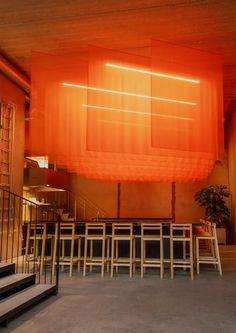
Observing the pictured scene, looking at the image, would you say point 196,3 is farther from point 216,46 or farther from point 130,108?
point 130,108

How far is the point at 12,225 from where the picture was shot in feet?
24.8

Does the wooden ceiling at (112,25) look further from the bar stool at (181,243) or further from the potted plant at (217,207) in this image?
the potted plant at (217,207)

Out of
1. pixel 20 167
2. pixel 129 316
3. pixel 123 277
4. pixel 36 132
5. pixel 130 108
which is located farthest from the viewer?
pixel 20 167

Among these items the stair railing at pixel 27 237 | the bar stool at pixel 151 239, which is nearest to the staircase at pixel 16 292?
the stair railing at pixel 27 237

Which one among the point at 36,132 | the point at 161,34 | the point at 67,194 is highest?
the point at 161,34

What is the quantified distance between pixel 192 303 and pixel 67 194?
34.1ft

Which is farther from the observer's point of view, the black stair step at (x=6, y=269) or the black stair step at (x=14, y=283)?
the black stair step at (x=6, y=269)

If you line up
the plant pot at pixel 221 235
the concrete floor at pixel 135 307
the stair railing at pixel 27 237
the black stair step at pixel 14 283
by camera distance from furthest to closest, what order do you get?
1. the plant pot at pixel 221 235
2. the stair railing at pixel 27 237
3. the black stair step at pixel 14 283
4. the concrete floor at pixel 135 307

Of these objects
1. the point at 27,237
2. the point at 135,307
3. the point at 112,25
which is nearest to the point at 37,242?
the point at 27,237

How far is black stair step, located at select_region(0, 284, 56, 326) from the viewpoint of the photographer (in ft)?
11.4

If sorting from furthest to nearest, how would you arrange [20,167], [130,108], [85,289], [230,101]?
[230,101]
[20,167]
[130,108]
[85,289]

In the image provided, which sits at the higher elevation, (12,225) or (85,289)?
(12,225)

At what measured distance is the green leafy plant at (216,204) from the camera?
11.9 m

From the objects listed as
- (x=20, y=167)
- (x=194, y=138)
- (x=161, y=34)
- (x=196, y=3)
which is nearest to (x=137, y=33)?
(x=161, y=34)
